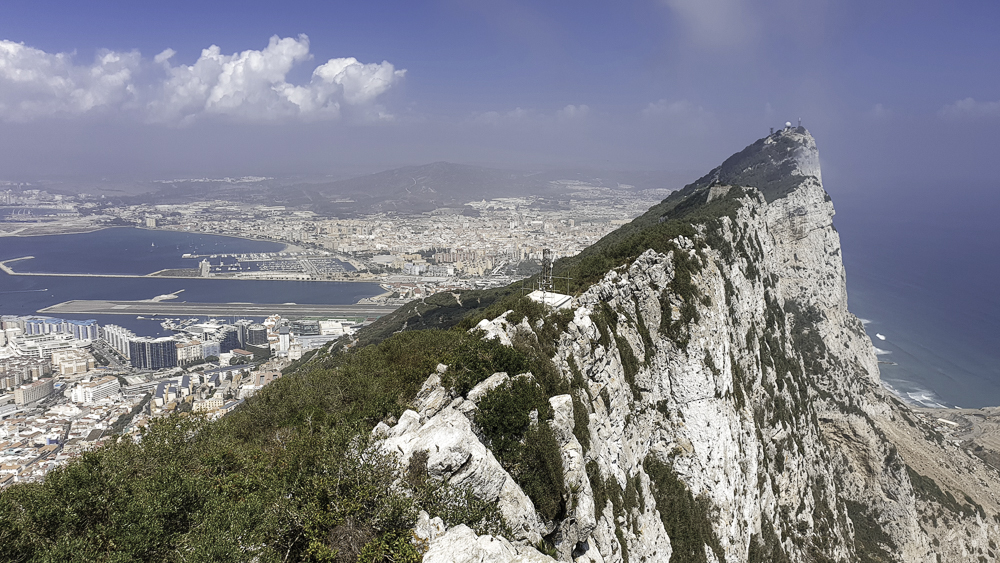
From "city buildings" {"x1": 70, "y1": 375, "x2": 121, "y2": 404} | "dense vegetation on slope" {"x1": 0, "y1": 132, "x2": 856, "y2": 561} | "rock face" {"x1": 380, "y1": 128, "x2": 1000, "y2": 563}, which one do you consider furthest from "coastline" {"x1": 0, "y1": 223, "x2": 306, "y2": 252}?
"dense vegetation on slope" {"x1": 0, "y1": 132, "x2": 856, "y2": 561}

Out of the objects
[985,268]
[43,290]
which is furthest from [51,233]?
[985,268]

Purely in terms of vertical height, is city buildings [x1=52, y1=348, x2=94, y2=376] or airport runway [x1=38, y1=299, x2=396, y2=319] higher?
airport runway [x1=38, y1=299, x2=396, y2=319]

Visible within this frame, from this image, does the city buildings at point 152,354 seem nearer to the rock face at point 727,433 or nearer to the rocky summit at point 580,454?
the rocky summit at point 580,454

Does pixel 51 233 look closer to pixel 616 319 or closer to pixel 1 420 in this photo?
pixel 1 420

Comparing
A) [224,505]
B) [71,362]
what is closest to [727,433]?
[224,505]

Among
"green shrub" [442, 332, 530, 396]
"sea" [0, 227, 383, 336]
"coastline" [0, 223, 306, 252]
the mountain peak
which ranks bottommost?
"sea" [0, 227, 383, 336]

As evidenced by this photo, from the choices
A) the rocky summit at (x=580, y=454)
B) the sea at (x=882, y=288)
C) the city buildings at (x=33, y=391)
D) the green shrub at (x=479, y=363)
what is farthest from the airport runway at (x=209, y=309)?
the green shrub at (x=479, y=363)

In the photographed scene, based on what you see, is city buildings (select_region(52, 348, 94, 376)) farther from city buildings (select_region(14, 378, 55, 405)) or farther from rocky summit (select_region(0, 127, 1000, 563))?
rocky summit (select_region(0, 127, 1000, 563))

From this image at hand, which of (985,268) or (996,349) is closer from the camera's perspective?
(996,349)
